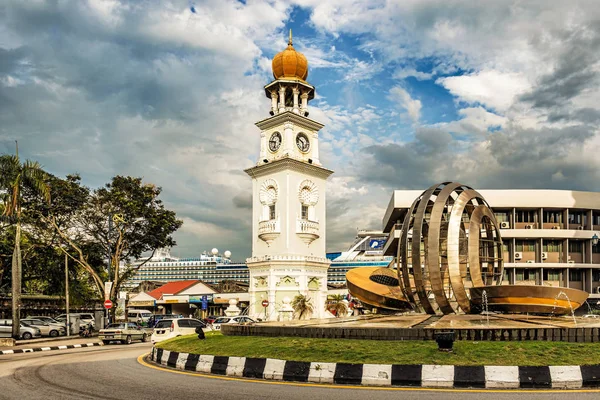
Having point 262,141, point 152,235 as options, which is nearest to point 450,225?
point 152,235

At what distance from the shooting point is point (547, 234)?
52.1 meters

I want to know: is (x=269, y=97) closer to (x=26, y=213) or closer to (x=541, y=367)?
(x=26, y=213)

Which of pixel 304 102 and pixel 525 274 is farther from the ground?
pixel 304 102

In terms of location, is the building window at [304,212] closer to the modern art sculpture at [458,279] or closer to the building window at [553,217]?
the building window at [553,217]

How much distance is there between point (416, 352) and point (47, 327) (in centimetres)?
3310

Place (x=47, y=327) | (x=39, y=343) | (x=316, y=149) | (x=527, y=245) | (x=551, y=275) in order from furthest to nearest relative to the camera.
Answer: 1. (x=316, y=149)
2. (x=527, y=245)
3. (x=551, y=275)
4. (x=47, y=327)
5. (x=39, y=343)

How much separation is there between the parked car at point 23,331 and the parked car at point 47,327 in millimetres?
891

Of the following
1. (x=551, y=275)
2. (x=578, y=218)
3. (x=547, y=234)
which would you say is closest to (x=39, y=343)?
(x=547, y=234)

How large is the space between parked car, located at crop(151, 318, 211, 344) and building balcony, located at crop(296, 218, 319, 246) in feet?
92.6

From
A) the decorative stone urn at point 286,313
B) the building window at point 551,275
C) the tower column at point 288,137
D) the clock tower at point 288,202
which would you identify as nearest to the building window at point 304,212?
the clock tower at point 288,202

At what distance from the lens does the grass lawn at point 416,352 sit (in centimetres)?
1134

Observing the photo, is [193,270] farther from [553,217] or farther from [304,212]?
[553,217]

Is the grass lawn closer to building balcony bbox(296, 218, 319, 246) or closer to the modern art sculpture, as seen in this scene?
the modern art sculpture

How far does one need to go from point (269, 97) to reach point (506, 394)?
192 feet
